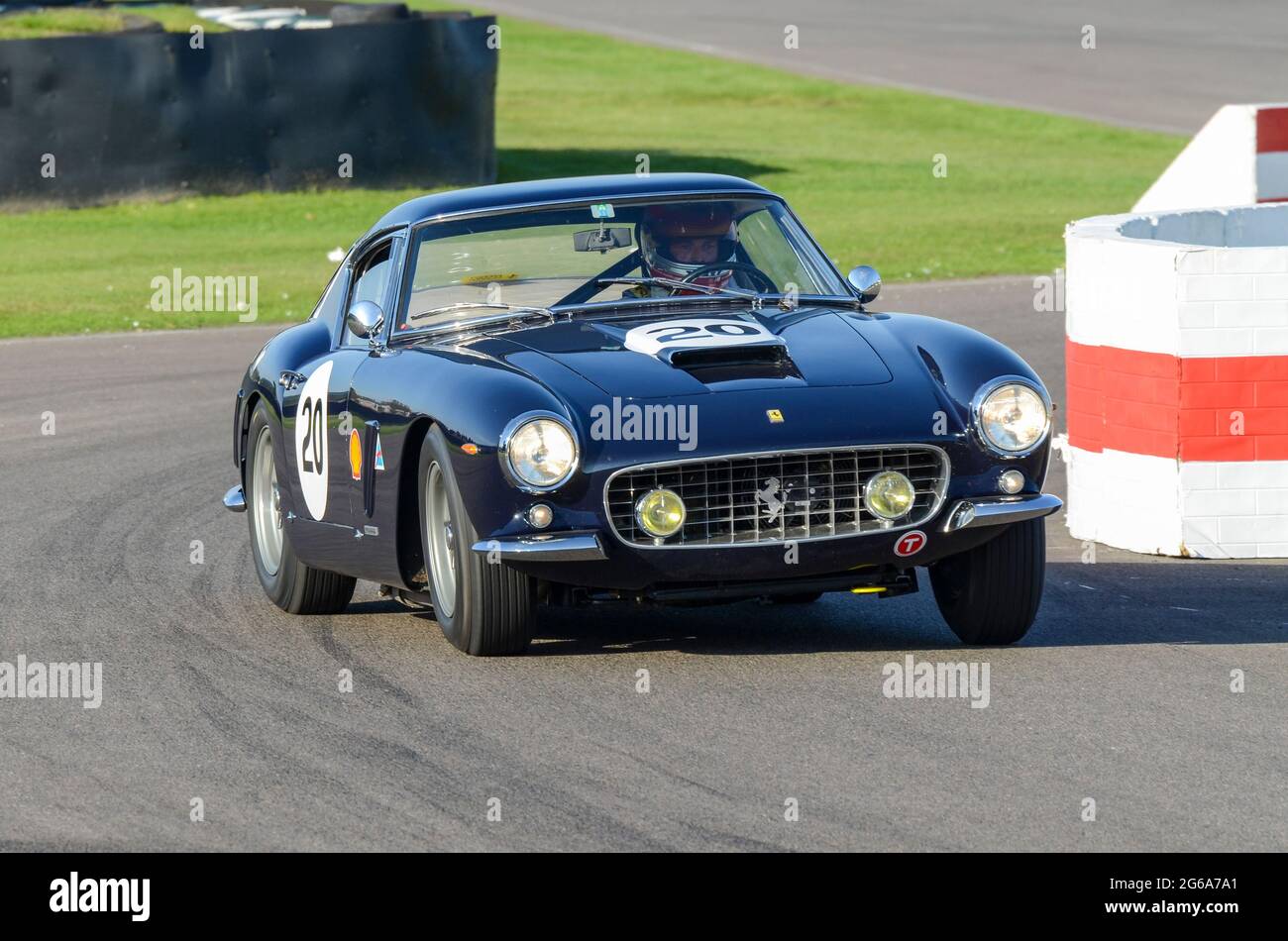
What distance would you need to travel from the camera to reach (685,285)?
7.89 metres

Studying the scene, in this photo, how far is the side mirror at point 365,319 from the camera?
781cm

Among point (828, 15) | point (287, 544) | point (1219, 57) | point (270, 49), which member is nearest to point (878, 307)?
point (270, 49)

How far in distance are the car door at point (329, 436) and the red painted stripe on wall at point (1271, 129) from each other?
621 centimetres

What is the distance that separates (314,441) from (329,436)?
0.16m

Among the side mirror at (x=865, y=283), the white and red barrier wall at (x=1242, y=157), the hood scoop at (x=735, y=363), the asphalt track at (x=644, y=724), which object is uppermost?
the white and red barrier wall at (x=1242, y=157)

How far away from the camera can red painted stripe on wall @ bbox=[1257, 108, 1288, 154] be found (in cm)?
1284

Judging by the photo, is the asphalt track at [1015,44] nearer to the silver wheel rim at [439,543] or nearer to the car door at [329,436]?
the car door at [329,436]

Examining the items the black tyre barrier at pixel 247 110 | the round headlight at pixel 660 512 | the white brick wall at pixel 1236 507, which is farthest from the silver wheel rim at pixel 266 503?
the black tyre barrier at pixel 247 110

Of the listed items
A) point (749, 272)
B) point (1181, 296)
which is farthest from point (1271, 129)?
point (749, 272)

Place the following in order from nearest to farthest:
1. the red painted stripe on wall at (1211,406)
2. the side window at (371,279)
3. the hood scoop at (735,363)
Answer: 1. the hood scoop at (735,363)
2. the side window at (371,279)
3. the red painted stripe on wall at (1211,406)

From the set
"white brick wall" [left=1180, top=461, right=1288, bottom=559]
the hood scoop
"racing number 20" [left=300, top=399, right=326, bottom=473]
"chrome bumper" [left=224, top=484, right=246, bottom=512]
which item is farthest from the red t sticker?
"chrome bumper" [left=224, top=484, right=246, bottom=512]

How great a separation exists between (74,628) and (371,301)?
151cm
